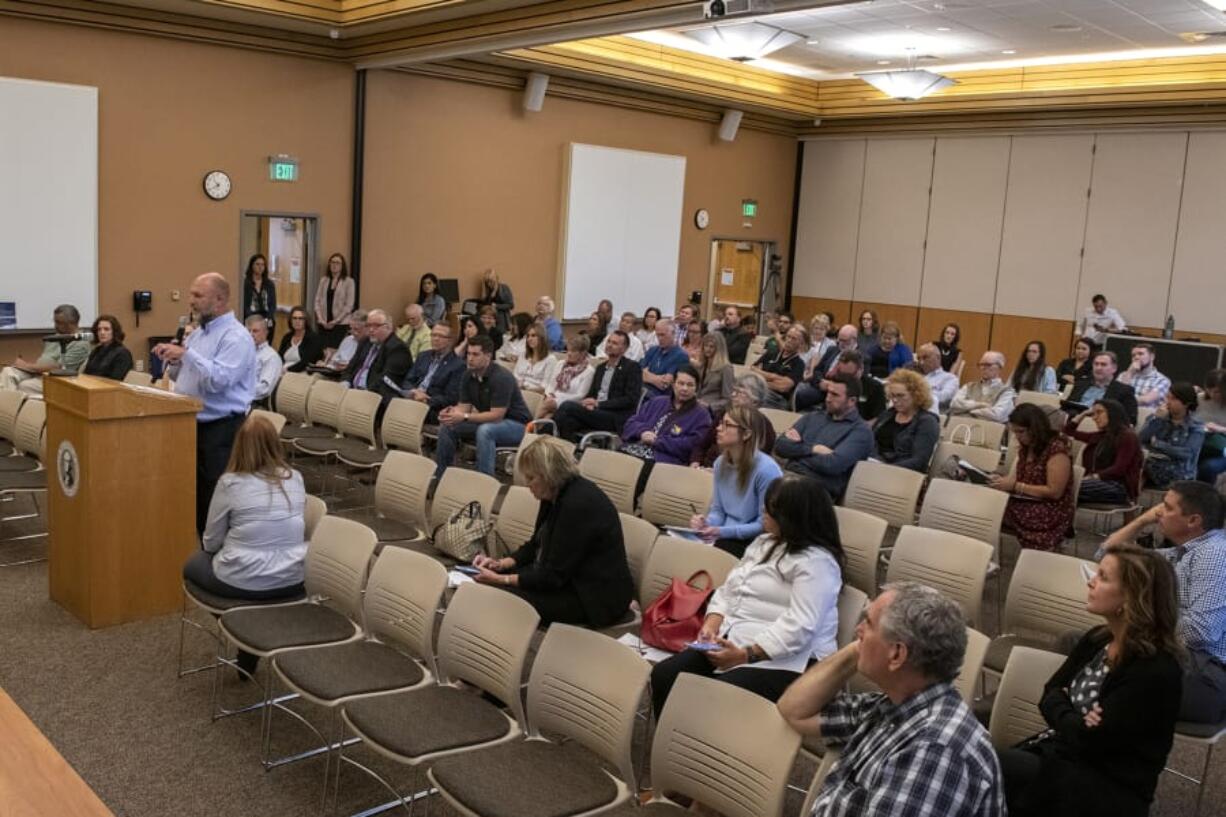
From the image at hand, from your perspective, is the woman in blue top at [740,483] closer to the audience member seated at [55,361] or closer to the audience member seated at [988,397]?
the audience member seated at [988,397]

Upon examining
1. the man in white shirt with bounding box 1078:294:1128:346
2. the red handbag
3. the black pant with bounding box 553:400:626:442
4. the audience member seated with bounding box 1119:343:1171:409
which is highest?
the man in white shirt with bounding box 1078:294:1128:346

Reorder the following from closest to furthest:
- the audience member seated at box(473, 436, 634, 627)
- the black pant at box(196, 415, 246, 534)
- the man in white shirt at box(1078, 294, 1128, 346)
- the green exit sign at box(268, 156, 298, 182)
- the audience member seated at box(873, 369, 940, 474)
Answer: the audience member seated at box(473, 436, 634, 627) < the black pant at box(196, 415, 246, 534) < the audience member seated at box(873, 369, 940, 474) < the green exit sign at box(268, 156, 298, 182) < the man in white shirt at box(1078, 294, 1128, 346)

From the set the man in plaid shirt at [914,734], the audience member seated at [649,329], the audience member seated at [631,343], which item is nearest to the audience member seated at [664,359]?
the audience member seated at [631,343]

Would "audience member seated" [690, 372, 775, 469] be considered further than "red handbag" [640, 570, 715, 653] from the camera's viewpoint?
Yes

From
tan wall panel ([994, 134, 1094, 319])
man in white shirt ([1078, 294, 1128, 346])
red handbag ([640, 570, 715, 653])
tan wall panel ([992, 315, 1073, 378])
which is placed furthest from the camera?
tan wall panel ([992, 315, 1073, 378])

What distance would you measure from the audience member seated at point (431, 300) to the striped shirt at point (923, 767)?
421 inches

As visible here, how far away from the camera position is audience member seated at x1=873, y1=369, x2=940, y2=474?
22.3ft

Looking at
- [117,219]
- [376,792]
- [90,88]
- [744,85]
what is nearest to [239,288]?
[117,219]

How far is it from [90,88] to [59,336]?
2.95 m

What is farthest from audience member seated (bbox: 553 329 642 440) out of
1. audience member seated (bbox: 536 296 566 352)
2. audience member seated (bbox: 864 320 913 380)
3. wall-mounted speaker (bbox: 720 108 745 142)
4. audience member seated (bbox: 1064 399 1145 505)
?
wall-mounted speaker (bbox: 720 108 745 142)

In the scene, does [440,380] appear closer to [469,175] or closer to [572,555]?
[572,555]

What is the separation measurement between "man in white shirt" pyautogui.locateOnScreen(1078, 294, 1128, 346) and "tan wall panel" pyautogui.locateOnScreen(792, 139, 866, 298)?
158 inches

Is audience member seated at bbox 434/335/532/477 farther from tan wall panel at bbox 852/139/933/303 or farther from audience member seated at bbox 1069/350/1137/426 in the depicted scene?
tan wall panel at bbox 852/139/933/303

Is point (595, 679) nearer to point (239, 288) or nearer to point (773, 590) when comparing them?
point (773, 590)
